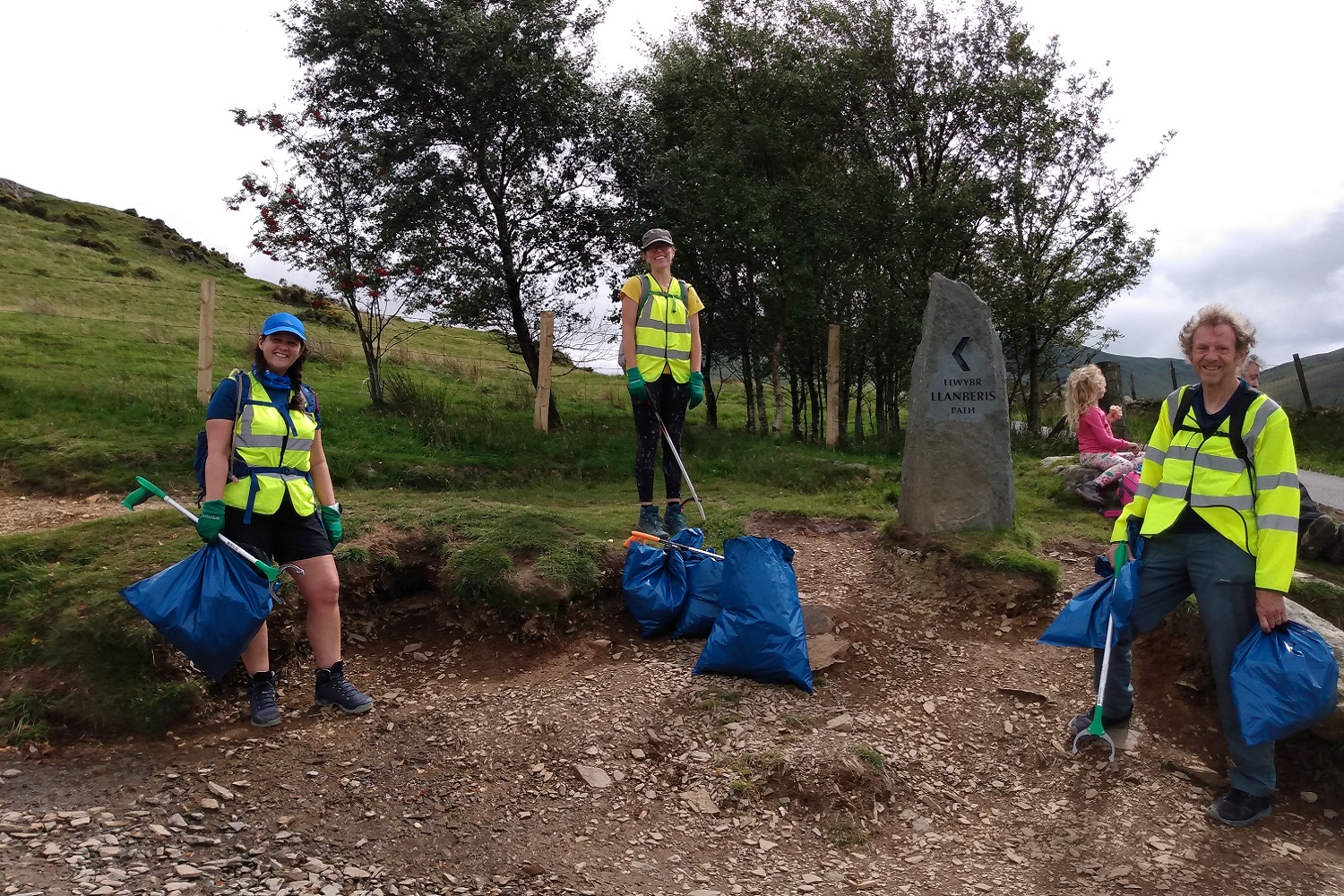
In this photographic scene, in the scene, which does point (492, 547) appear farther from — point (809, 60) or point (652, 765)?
point (809, 60)

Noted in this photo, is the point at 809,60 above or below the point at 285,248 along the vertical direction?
above

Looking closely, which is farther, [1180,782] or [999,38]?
[999,38]

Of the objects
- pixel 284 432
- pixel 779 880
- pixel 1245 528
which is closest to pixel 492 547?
pixel 284 432

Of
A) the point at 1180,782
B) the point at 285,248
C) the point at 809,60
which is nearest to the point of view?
the point at 1180,782

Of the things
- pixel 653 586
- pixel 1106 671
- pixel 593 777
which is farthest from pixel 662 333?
pixel 1106 671

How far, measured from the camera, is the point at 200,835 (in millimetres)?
3834

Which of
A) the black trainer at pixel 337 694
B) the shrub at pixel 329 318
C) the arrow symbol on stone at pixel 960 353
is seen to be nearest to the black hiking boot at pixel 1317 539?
the arrow symbol on stone at pixel 960 353

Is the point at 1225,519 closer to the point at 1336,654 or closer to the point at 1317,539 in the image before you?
the point at 1336,654

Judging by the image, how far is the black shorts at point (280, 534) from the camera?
446cm

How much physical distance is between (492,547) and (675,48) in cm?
1285

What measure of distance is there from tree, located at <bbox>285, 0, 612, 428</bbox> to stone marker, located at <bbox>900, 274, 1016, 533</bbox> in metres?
8.38

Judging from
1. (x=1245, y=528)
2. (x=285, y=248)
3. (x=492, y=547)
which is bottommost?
(x=492, y=547)

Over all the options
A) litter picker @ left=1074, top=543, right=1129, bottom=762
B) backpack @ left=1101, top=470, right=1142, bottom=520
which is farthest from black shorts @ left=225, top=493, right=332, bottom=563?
backpack @ left=1101, top=470, right=1142, bottom=520

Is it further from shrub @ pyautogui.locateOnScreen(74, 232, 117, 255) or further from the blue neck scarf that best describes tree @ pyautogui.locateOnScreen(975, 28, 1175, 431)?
shrub @ pyautogui.locateOnScreen(74, 232, 117, 255)
